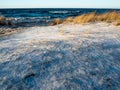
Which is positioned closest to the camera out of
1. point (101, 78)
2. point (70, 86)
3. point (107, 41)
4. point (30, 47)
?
point (70, 86)

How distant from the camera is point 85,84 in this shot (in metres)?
3.43

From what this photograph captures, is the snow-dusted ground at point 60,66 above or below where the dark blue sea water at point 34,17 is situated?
above

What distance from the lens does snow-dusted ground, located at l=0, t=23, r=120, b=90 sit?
3424 mm

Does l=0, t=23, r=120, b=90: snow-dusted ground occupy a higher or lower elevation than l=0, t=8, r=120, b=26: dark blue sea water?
higher

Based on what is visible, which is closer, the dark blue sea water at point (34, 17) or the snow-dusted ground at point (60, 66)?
the snow-dusted ground at point (60, 66)

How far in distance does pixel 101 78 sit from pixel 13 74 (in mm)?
1457

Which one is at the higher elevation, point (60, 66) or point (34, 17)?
point (60, 66)

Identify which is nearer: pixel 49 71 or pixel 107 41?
pixel 49 71

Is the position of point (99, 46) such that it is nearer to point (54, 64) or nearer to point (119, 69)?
point (119, 69)

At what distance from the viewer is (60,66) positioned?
13.0 feet

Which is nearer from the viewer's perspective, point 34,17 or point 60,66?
point 60,66

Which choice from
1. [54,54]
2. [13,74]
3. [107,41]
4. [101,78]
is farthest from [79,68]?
[107,41]

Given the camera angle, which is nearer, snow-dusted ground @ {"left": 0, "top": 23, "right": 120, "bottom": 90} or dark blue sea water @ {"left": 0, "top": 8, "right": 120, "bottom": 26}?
snow-dusted ground @ {"left": 0, "top": 23, "right": 120, "bottom": 90}

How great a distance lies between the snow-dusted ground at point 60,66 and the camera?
342 centimetres
